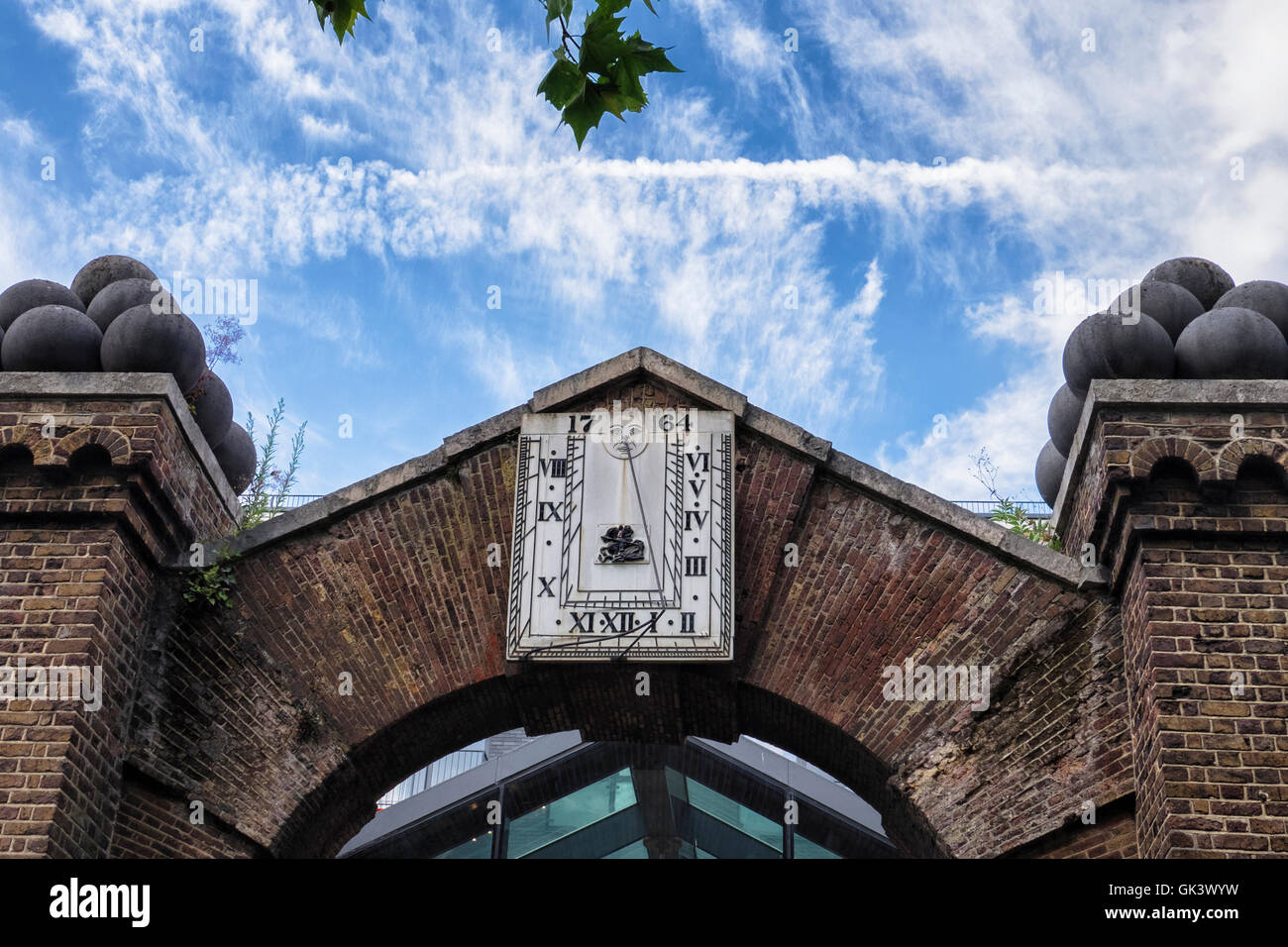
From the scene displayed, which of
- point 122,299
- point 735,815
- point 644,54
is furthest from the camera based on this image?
point 735,815

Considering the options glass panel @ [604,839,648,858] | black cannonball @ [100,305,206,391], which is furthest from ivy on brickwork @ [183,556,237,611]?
glass panel @ [604,839,648,858]

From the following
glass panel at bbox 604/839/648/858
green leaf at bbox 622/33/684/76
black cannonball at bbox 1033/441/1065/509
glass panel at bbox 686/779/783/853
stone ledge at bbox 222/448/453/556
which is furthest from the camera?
glass panel at bbox 604/839/648/858

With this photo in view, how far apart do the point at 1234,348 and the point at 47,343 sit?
7.54 metres

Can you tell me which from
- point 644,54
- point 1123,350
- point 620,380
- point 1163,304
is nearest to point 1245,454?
point 1123,350

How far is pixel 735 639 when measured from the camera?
8.75 metres

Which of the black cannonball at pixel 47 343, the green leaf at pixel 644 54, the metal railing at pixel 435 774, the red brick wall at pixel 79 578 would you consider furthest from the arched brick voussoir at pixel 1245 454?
the metal railing at pixel 435 774

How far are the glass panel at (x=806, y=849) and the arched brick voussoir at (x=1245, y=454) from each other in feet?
26.2

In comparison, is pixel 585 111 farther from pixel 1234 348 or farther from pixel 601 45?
pixel 1234 348

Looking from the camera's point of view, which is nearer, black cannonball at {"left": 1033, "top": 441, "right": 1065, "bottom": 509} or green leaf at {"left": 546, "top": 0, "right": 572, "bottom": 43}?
A: green leaf at {"left": 546, "top": 0, "right": 572, "bottom": 43}

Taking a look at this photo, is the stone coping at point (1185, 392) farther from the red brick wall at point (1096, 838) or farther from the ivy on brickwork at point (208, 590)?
the ivy on brickwork at point (208, 590)

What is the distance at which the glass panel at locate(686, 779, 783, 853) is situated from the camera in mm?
15000

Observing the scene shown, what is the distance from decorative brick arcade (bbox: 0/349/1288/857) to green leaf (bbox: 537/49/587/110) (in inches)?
156

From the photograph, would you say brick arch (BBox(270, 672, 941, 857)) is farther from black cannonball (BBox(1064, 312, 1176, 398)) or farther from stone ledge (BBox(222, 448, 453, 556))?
black cannonball (BBox(1064, 312, 1176, 398))

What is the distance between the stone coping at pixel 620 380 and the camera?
891cm
